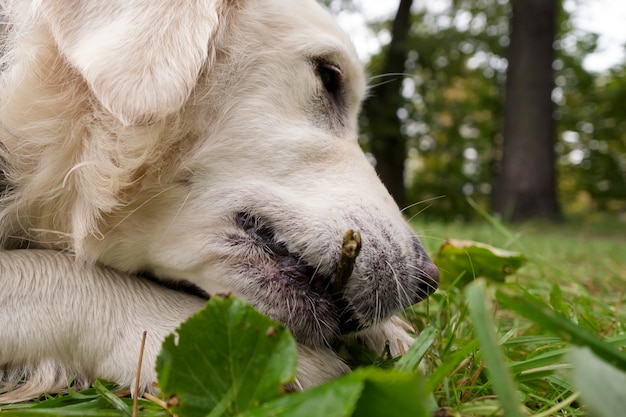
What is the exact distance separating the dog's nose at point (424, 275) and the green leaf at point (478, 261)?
0.27m

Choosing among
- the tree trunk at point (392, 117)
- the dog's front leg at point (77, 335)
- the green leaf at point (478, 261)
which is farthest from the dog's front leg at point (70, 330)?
the tree trunk at point (392, 117)

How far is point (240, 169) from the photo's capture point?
1.11 m

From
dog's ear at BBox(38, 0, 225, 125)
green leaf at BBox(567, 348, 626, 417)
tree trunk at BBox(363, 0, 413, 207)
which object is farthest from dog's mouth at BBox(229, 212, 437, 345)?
tree trunk at BBox(363, 0, 413, 207)

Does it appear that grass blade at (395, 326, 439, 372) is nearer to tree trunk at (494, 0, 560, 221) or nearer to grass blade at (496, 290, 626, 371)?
grass blade at (496, 290, 626, 371)

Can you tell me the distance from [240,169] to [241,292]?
0.82 feet

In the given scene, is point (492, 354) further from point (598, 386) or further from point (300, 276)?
point (300, 276)

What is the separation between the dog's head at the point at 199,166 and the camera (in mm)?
1020

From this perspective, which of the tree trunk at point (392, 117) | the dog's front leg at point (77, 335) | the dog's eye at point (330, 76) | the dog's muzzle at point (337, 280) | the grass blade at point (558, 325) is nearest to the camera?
the grass blade at point (558, 325)

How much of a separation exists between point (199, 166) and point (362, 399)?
26.6 inches

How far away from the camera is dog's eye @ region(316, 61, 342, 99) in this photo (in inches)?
51.3

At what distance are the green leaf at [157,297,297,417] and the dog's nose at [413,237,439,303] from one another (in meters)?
0.49

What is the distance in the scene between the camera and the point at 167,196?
Result: 1.10 m

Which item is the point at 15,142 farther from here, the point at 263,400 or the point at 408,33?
the point at 408,33

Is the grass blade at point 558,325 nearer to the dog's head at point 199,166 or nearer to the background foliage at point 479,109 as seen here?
the dog's head at point 199,166
